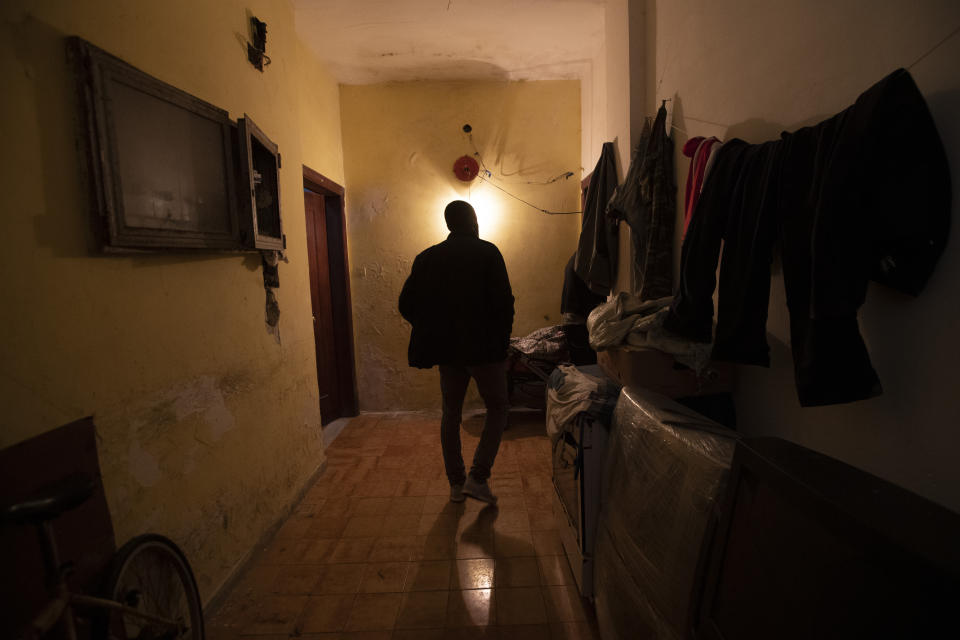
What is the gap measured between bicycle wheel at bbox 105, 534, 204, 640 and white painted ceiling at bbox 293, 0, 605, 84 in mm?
2871

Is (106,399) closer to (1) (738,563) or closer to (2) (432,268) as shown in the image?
(2) (432,268)

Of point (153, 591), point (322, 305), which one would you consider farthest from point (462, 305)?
point (322, 305)

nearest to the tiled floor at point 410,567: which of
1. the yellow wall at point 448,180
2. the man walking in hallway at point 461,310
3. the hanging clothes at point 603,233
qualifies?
the man walking in hallway at point 461,310

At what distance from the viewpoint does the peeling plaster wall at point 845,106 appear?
842 mm

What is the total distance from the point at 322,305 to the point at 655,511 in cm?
314

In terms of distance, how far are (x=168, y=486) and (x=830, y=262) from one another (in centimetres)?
195

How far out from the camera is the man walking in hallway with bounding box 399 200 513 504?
2174 millimetres

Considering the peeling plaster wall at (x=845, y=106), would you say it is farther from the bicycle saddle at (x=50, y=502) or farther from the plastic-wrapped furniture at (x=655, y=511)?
the bicycle saddle at (x=50, y=502)

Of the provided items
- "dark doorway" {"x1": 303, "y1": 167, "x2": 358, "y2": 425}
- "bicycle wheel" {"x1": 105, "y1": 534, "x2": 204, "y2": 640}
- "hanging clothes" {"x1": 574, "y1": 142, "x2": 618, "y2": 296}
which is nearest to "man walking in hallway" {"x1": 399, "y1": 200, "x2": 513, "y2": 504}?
"hanging clothes" {"x1": 574, "y1": 142, "x2": 618, "y2": 296}

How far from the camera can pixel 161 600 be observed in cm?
140

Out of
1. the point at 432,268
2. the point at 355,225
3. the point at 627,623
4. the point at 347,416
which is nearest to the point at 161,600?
the point at 627,623

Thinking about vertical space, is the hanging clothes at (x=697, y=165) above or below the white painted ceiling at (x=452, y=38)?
below

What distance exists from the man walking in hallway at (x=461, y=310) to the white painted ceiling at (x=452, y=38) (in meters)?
1.48

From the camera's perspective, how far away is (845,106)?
1.06 m
